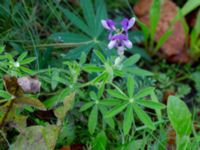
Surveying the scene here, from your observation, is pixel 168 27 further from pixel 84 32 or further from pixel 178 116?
pixel 178 116

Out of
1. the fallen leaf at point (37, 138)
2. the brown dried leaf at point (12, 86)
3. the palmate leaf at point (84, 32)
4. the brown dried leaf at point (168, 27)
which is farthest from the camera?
the brown dried leaf at point (168, 27)

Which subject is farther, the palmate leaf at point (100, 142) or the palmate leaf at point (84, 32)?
the palmate leaf at point (84, 32)

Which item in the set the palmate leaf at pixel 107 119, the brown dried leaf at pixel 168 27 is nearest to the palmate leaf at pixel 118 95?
the palmate leaf at pixel 107 119

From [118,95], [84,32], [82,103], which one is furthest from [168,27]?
[118,95]

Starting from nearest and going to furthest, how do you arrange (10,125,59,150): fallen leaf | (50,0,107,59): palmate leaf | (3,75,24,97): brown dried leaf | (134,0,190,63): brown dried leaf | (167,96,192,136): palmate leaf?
(3,75,24,97): brown dried leaf
(10,125,59,150): fallen leaf
(167,96,192,136): palmate leaf
(50,0,107,59): palmate leaf
(134,0,190,63): brown dried leaf

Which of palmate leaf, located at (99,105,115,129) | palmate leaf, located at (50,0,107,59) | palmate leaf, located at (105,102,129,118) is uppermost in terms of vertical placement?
palmate leaf, located at (50,0,107,59)

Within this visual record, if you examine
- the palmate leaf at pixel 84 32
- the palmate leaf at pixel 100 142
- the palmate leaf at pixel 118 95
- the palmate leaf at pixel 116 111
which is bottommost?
the palmate leaf at pixel 100 142

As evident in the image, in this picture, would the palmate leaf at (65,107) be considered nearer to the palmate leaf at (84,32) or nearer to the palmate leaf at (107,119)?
the palmate leaf at (107,119)

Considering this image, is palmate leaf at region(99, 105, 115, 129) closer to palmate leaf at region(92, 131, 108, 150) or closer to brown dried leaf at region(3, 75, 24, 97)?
palmate leaf at region(92, 131, 108, 150)

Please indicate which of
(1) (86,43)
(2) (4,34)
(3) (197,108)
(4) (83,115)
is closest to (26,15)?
(2) (4,34)

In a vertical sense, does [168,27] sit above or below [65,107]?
above

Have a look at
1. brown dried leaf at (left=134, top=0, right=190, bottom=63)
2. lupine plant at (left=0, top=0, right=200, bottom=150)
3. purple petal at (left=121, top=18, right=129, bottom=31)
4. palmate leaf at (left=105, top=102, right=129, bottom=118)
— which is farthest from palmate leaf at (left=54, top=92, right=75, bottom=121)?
brown dried leaf at (left=134, top=0, right=190, bottom=63)
